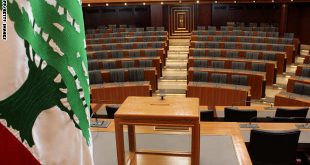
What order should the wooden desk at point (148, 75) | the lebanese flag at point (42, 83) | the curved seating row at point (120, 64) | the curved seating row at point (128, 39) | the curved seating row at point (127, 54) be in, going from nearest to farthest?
the lebanese flag at point (42, 83)
the wooden desk at point (148, 75)
the curved seating row at point (120, 64)
the curved seating row at point (127, 54)
the curved seating row at point (128, 39)

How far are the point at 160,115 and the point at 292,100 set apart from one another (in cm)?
500

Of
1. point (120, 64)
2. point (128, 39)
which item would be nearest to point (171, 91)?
point (120, 64)

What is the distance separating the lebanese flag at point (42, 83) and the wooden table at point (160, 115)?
84cm

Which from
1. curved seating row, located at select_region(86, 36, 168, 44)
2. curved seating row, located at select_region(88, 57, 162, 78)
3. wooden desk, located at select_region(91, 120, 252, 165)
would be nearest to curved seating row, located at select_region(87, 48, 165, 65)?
curved seating row, located at select_region(88, 57, 162, 78)

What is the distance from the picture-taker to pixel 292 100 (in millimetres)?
5898

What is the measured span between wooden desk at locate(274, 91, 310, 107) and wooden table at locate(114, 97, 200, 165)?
15.2 feet

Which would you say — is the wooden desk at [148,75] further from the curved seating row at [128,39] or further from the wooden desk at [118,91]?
the curved seating row at [128,39]

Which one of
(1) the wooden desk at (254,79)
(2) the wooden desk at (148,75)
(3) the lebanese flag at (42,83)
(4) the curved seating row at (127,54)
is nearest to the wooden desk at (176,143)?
(3) the lebanese flag at (42,83)

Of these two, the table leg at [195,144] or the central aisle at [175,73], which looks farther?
the central aisle at [175,73]

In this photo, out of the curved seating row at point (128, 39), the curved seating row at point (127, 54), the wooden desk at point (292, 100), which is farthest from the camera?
the curved seating row at point (128, 39)

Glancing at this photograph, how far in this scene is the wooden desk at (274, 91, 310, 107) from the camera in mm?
5777

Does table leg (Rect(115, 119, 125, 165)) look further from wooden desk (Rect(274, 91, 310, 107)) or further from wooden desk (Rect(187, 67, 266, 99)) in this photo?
wooden desk (Rect(187, 67, 266, 99))

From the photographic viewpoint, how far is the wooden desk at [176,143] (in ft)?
7.04

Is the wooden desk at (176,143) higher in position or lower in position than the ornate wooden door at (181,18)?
lower
